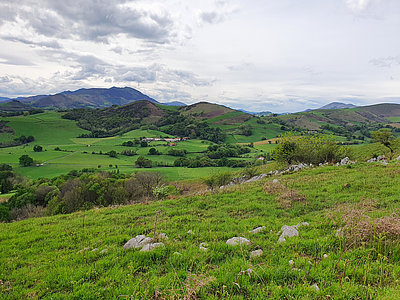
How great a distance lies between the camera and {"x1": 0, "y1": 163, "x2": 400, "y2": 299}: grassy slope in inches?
190

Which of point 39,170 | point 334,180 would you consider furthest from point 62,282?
point 39,170

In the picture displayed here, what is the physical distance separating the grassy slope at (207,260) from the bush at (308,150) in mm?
19029

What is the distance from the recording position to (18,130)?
531 ft

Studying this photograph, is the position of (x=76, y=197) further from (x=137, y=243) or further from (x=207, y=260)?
(x=207, y=260)

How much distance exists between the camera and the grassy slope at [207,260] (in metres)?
4.84

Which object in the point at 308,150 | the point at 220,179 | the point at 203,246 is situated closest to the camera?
the point at 203,246

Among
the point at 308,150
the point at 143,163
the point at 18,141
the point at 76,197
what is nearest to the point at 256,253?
the point at 308,150

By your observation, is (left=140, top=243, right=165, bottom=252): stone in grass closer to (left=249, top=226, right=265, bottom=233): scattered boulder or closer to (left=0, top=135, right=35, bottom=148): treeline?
(left=249, top=226, right=265, bottom=233): scattered boulder

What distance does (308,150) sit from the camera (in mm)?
31609

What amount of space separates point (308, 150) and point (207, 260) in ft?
100

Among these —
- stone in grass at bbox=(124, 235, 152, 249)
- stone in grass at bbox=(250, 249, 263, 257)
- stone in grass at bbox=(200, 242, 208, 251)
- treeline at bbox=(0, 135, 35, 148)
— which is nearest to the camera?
stone in grass at bbox=(250, 249, 263, 257)

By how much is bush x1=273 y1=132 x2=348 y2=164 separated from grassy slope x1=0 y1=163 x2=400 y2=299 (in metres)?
19.0

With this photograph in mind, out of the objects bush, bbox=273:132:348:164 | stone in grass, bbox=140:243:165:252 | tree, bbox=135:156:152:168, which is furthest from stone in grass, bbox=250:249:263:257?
tree, bbox=135:156:152:168

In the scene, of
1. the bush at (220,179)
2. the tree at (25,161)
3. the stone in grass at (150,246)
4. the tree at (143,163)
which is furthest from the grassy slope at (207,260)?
the tree at (25,161)
